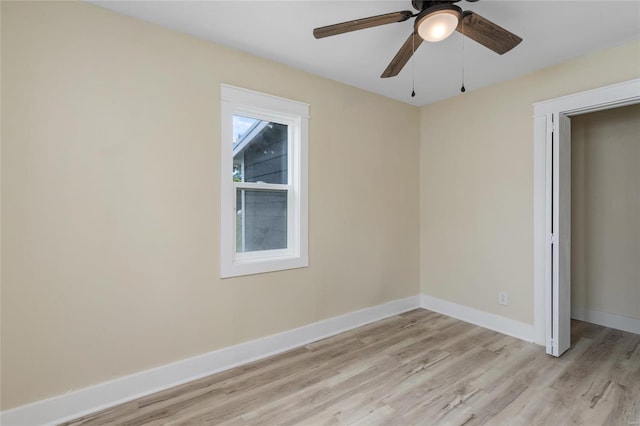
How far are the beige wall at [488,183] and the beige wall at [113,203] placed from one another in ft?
5.77

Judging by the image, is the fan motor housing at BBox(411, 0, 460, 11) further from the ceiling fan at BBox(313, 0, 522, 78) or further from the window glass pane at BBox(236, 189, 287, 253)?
the window glass pane at BBox(236, 189, 287, 253)

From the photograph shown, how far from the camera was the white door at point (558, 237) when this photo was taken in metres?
2.65

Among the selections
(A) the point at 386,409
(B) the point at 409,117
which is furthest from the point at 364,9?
(A) the point at 386,409

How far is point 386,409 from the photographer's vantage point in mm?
1998

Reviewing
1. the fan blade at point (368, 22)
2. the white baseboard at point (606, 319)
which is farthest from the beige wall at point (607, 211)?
the fan blade at point (368, 22)

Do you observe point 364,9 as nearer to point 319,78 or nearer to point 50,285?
point 319,78

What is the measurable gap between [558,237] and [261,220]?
257 centimetres

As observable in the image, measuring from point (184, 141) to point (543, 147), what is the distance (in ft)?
10.1

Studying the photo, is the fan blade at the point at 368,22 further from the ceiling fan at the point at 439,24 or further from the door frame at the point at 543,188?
the door frame at the point at 543,188

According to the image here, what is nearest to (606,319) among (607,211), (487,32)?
(607,211)

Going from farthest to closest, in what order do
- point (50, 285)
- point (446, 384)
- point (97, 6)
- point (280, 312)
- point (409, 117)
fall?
point (409, 117) < point (280, 312) < point (446, 384) < point (97, 6) < point (50, 285)

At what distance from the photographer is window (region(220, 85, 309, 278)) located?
250 cm

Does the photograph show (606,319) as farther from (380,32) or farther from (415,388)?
(380,32)

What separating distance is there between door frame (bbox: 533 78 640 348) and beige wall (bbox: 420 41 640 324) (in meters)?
0.06
